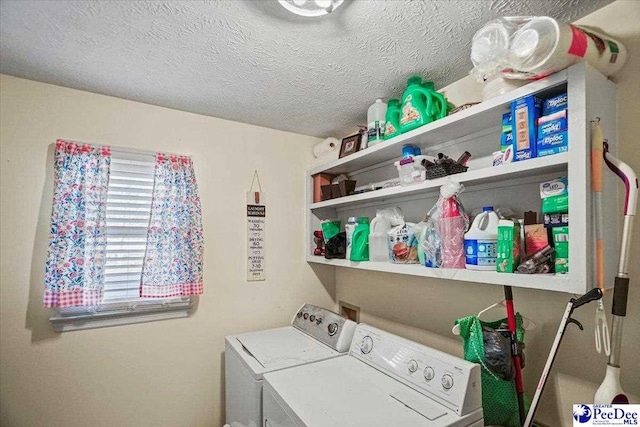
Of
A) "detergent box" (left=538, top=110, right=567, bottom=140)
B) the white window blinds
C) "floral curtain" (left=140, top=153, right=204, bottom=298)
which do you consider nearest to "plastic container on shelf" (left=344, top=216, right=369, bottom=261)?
"floral curtain" (left=140, top=153, right=204, bottom=298)

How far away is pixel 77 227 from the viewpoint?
1678mm

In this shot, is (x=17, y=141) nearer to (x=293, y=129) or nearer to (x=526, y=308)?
(x=293, y=129)

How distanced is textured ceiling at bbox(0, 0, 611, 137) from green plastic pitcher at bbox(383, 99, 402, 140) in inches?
3.4

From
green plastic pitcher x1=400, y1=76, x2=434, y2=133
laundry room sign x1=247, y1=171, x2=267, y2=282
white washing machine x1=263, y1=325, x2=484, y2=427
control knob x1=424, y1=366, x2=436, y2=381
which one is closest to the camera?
white washing machine x1=263, y1=325, x2=484, y2=427

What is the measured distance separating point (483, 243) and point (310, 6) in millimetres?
Answer: 1131

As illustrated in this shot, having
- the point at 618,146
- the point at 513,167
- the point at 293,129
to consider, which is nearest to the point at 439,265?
the point at 513,167

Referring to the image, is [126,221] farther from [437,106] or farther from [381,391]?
[437,106]

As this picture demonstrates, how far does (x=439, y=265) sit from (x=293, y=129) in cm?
154

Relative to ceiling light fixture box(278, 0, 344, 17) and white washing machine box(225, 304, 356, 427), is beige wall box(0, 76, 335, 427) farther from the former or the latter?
ceiling light fixture box(278, 0, 344, 17)

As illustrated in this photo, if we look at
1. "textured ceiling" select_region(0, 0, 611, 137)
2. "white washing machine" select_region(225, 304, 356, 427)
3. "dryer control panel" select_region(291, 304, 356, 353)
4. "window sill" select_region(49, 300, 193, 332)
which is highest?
"textured ceiling" select_region(0, 0, 611, 137)

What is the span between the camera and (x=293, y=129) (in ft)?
A: 7.99

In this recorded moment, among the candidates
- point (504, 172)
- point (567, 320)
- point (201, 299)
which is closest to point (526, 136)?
point (504, 172)

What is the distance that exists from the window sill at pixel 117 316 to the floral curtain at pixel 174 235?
0.43 feet

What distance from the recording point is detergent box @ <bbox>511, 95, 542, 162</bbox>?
1.13 metres
